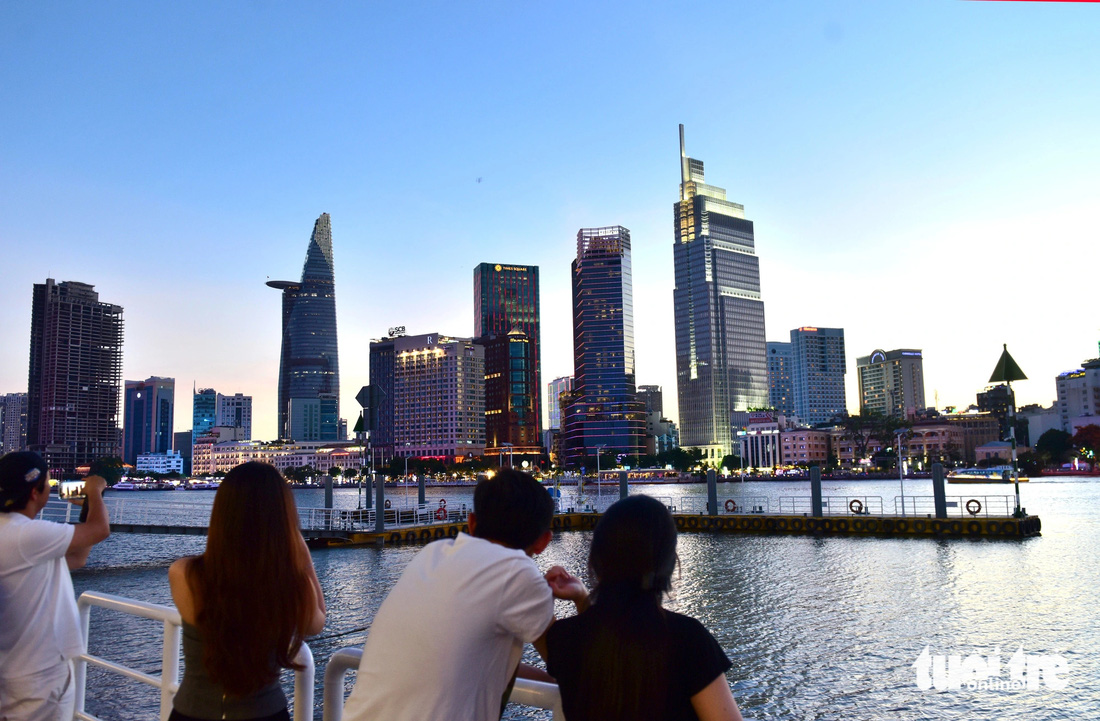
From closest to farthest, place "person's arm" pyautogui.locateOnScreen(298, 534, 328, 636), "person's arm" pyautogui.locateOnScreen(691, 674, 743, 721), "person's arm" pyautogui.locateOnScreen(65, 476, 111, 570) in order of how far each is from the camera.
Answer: "person's arm" pyautogui.locateOnScreen(691, 674, 743, 721), "person's arm" pyautogui.locateOnScreen(298, 534, 328, 636), "person's arm" pyautogui.locateOnScreen(65, 476, 111, 570)

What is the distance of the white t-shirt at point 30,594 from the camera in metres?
4.31

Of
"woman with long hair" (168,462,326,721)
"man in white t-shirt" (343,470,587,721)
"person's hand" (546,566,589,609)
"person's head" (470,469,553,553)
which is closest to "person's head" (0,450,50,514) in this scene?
"woman with long hair" (168,462,326,721)

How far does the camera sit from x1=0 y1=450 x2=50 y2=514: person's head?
441 cm

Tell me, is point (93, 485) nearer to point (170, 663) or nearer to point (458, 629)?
point (170, 663)

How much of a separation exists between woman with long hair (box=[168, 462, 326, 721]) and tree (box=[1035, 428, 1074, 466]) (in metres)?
203

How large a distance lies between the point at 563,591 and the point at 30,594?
10.7ft

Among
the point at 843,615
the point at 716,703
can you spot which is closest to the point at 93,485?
the point at 716,703

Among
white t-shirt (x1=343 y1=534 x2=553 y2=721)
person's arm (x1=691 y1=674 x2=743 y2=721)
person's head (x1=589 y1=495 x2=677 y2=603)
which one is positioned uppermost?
person's head (x1=589 y1=495 x2=677 y2=603)

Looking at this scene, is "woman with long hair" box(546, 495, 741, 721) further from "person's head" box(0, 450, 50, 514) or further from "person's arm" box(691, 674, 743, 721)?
"person's head" box(0, 450, 50, 514)

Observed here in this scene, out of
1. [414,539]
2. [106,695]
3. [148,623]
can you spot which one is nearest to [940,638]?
[106,695]

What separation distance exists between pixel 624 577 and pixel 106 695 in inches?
680

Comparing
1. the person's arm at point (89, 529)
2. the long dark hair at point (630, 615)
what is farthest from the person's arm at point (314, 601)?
the person's arm at point (89, 529)

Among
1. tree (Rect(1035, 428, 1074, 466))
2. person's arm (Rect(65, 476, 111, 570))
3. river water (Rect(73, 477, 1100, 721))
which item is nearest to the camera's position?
person's arm (Rect(65, 476, 111, 570))

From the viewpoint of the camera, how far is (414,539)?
145 feet
